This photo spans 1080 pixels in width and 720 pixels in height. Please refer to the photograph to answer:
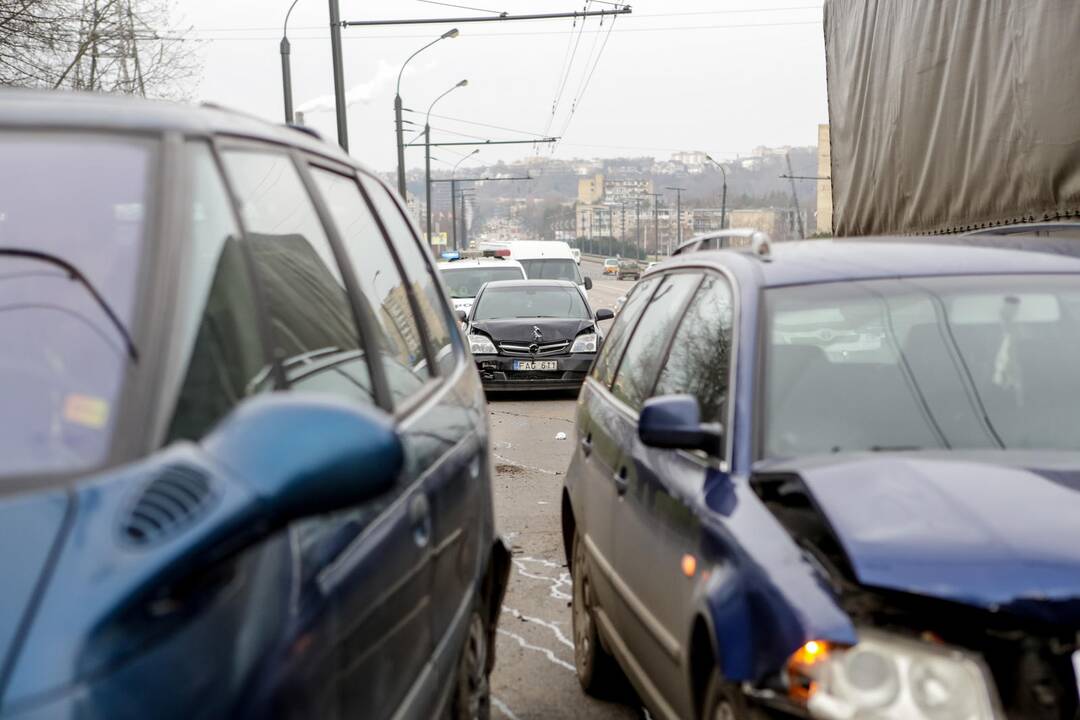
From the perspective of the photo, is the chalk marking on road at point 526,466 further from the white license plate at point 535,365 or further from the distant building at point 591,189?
the distant building at point 591,189

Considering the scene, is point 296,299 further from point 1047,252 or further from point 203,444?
point 1047,252

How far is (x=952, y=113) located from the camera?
906 centimetres

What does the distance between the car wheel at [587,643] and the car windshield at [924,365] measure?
141 cm

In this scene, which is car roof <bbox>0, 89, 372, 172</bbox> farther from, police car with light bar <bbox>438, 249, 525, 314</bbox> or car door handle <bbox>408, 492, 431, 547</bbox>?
police car with light bar <bbox>438, 249, 525, 314</bbox>

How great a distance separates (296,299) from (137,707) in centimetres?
135

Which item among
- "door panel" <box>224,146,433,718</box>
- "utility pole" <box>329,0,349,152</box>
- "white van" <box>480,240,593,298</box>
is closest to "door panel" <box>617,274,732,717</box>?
"door panel" <box>224,146,433,718</box>

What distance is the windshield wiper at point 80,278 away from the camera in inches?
81.6

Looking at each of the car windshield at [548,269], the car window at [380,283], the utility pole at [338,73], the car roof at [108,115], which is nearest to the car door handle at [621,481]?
the car window at [380,283]

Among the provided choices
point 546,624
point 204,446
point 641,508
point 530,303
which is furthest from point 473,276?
point 204,446

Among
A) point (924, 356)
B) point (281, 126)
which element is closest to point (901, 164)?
point (924, 356)

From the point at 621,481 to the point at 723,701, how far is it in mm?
1503

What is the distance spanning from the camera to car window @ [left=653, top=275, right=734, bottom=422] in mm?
4098

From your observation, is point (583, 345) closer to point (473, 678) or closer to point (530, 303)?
point (530, 303)

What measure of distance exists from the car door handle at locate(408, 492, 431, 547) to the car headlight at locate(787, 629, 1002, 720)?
759mm
